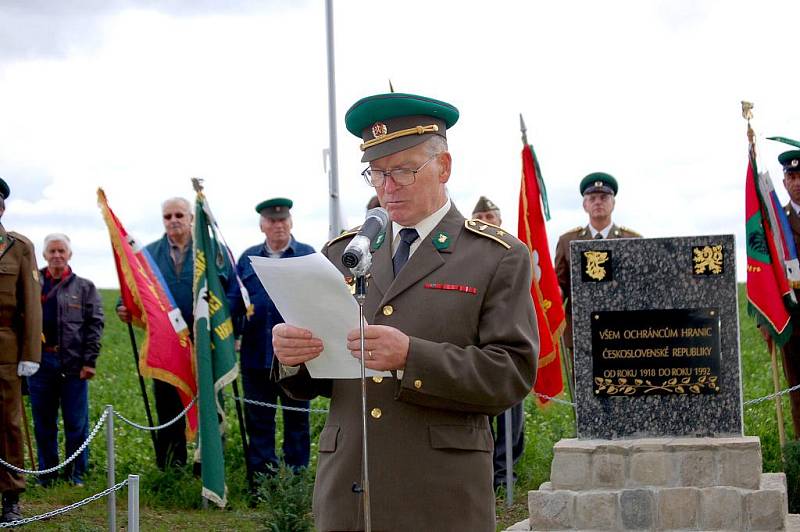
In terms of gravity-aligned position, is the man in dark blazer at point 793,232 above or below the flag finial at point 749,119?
below

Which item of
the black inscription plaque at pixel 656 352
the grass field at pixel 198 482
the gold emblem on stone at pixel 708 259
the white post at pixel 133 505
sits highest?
the gold emblem on stone at pixel 708 259

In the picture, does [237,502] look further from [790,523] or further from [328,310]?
[328,310]

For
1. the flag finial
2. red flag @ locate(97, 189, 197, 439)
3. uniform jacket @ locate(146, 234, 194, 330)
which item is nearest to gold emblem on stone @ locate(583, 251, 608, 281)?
the flag finial

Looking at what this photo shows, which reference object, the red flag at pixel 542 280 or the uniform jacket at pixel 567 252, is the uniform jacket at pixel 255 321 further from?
the uniform jacket at pixel 567 252

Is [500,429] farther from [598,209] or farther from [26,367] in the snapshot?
[26,367]

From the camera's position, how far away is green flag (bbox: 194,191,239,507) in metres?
8.93

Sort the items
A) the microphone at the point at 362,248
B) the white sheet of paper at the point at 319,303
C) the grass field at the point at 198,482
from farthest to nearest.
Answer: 1. the grass field at the point at 198,482
2. the white sheet of paper at the point at 319,303
3. the microphone at the point at 362,248

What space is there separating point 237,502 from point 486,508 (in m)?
6.38

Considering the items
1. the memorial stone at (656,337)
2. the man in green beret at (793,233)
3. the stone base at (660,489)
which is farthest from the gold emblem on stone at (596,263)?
the man in green beret at (793,233)

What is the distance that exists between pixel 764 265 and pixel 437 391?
6.65 metres

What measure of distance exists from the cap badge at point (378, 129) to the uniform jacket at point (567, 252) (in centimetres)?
695

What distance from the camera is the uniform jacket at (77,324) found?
1045cm

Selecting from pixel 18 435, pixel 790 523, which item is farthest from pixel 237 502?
pixel 790 523

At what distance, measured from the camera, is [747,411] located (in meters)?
12.2
